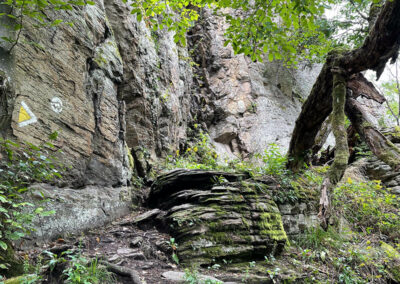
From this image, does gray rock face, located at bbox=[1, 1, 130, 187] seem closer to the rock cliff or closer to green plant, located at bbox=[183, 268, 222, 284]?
the rock cliff

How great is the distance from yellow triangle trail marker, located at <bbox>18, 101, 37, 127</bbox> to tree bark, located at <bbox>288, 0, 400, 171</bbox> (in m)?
5.61

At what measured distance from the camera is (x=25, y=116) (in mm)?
3693

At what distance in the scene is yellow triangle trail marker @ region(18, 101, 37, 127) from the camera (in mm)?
3614

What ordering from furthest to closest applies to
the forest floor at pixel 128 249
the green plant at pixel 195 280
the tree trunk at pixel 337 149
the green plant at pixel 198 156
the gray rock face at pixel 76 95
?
1. the green plant at pixel 198 156
2. the tree trunk at pixel 337 149
3. the gray rock face at pixel 76 95
4. the forest floor at pixel 128 249
5. the green plant at pixel 195 280

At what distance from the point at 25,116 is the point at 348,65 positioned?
5.84 metres

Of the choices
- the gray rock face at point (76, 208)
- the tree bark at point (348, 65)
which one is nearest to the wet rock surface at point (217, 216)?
the gray rock face at point (76, 208)

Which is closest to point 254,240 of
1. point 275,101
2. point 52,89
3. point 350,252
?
point 350,252

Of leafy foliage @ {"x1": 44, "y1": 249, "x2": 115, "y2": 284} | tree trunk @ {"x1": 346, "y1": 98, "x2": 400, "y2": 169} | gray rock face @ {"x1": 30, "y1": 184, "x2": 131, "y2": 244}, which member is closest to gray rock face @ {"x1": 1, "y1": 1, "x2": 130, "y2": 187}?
gray rock face @ {"x1": 30, "y1": 184, "x2": 131, "y2": 244}

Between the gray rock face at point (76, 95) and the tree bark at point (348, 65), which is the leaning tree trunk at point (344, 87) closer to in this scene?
the tree bark at point (348, 65)

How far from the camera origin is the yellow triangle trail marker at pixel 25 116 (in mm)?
3614

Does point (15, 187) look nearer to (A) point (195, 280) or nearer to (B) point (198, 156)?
(A) point (195, 280)

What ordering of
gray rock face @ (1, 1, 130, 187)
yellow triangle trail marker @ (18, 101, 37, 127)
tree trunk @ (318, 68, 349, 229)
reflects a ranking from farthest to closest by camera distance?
tree trunk @ (318, 68, 349, 229)
gray rock face @ (1, 1, 130, 187)
yellow triangle trail marker @ (18, 101, 37, 127)

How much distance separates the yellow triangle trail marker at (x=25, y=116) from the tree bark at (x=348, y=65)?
18.4 feet

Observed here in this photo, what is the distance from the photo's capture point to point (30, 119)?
3756mm
